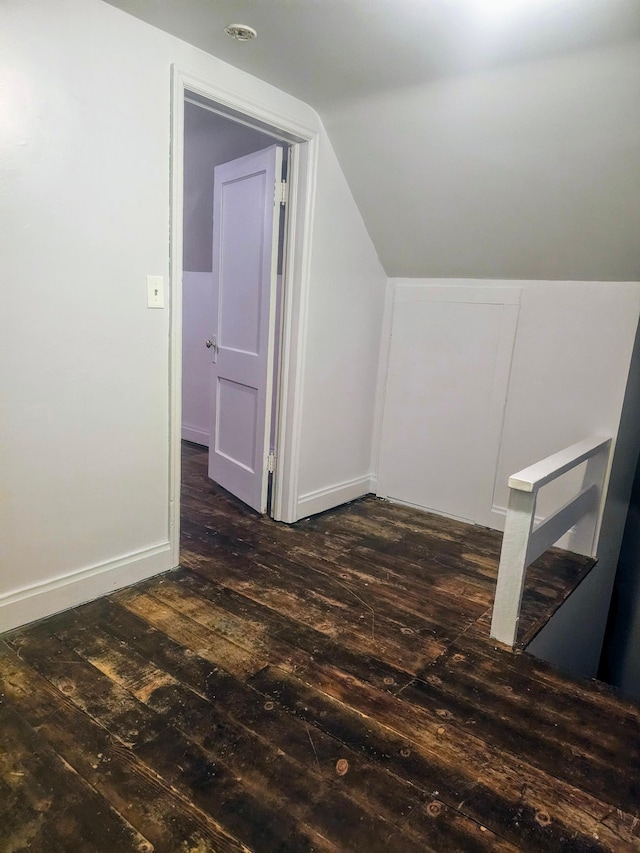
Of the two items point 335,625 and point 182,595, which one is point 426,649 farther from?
point 182,595

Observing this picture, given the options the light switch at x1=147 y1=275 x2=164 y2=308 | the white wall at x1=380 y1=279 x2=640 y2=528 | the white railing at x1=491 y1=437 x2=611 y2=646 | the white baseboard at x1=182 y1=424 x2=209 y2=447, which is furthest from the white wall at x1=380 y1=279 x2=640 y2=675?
the white baseboard at x1=182 y1=424 x2=209 y2=447

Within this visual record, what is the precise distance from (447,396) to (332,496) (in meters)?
0.92

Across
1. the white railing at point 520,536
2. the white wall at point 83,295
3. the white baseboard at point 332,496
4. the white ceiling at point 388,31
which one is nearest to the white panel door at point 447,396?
the white baseboard at point 332,496

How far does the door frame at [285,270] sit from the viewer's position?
2.20 meters

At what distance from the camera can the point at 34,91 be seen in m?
1.75

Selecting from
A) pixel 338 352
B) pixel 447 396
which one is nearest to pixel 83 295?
pixel 338 352

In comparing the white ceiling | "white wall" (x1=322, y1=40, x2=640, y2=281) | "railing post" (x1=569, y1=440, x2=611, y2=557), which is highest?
the white ceiling

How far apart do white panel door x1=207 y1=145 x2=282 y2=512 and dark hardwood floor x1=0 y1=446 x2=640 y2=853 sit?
35.1 inches

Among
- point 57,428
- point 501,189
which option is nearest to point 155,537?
point 57,428

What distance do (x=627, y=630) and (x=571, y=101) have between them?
2.94 m

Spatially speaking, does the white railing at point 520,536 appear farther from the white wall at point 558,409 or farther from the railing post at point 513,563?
the white wall at point 558,409

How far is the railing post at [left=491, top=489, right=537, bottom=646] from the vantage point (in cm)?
203

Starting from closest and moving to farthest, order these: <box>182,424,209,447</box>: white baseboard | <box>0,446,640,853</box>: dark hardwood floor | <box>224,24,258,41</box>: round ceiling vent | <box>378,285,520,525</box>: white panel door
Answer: <box>0,446,640,853</box>: dark hardwood floor < <box>224,24,258,41</box>: round ceiling vent < <box>378,285,520,525</box>: white panel door < <box>182,424,209,447</box>: white baseboard

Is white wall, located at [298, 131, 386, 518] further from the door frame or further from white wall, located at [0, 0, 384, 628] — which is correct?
white wall, located at [0, 0, 384, 628]
